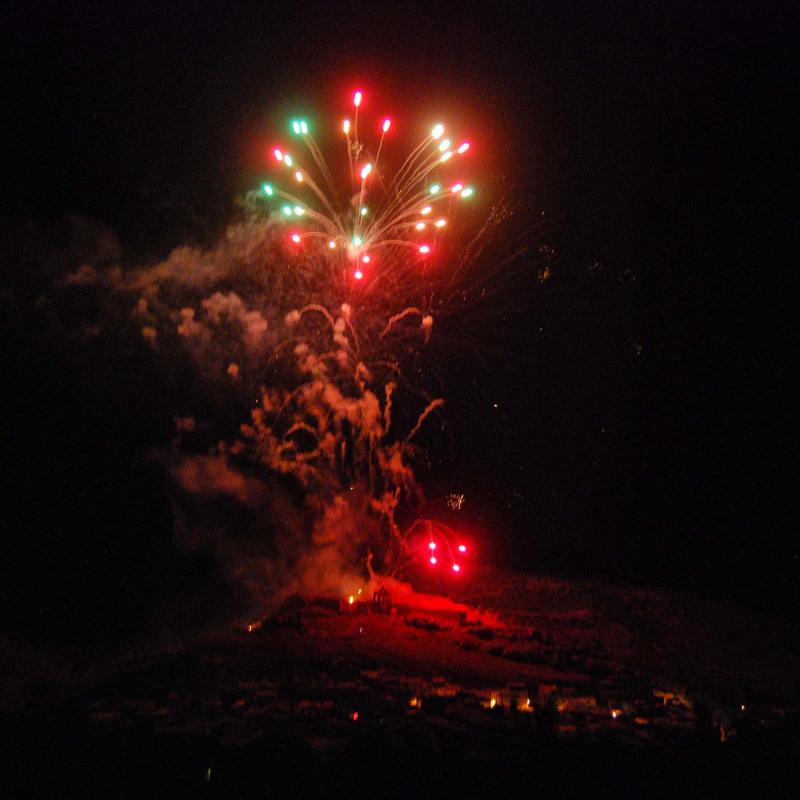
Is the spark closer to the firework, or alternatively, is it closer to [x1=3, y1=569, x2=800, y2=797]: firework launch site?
the firework

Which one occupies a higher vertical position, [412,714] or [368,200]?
[368,200]

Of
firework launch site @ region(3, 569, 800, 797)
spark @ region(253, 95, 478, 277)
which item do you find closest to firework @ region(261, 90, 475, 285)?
spark @ region(253, 95, 478, 277)

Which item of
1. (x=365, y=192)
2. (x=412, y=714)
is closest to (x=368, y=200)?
(x=365, y=192)

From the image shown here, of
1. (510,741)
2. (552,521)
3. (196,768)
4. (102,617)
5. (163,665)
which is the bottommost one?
(196,768)

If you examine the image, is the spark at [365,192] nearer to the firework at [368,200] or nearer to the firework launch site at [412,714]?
the firework at [368,200]

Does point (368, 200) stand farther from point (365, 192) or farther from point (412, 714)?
point (412, 714)

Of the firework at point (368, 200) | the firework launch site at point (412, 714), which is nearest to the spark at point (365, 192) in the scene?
the firework at point (368, 200)

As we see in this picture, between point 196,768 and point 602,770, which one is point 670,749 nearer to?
point 602,770

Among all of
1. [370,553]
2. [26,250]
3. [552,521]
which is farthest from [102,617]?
[552,521]
